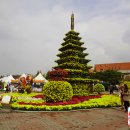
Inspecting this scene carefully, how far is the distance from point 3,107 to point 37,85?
133 feet

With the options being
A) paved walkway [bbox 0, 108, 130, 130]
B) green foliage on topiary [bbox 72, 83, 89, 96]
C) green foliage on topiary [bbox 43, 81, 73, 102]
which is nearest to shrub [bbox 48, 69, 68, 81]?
green foliage on topiary [bbox 43, 81, 73, 102]

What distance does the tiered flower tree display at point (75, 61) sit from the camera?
3118cm

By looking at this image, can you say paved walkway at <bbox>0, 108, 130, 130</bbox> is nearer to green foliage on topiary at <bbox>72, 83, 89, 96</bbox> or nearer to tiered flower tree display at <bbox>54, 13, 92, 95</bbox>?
green foliage on topiary at <bbox>72, 83, 89, 96</bbox>

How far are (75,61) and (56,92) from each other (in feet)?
36.7

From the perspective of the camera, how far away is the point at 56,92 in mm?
22234

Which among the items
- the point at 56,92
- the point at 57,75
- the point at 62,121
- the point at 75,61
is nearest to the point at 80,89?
the point at 75,61

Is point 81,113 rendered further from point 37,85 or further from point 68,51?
point 37,85

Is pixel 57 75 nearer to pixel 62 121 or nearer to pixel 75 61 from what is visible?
pixel 75 61

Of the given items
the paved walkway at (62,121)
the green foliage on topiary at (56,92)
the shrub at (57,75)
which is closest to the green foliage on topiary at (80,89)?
the shrub at (57,75)

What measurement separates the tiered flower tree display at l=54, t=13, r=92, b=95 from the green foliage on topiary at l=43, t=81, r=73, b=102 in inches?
297

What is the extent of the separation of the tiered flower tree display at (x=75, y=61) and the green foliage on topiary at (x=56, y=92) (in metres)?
7.56

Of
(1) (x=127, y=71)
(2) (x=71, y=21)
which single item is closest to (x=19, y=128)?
(2) (x=71, y=21)

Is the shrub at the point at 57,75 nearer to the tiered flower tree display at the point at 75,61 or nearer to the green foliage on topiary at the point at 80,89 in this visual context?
the tiered flower tree display at the point at 75,61

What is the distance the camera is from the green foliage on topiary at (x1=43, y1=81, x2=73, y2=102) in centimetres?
2214
